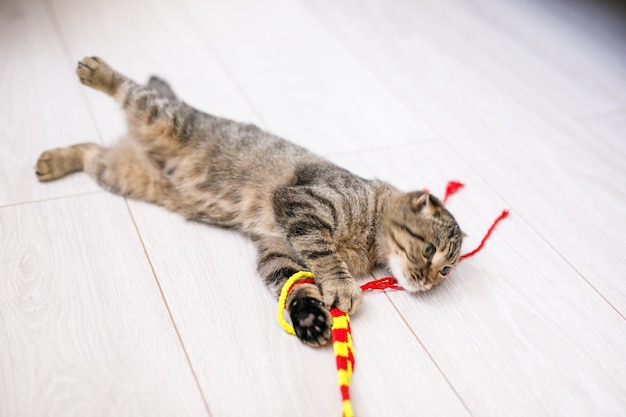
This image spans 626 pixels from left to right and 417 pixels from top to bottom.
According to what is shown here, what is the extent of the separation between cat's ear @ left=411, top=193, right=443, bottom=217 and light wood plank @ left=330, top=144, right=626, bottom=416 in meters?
0.21

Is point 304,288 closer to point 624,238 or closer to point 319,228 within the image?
point 319,228

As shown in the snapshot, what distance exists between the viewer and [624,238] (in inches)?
75.7

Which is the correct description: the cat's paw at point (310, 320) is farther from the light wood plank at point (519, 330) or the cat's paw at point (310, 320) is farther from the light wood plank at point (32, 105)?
the light wood plank at point (32, 105)

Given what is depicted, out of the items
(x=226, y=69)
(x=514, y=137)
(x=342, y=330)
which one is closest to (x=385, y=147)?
(x=514, y=137)

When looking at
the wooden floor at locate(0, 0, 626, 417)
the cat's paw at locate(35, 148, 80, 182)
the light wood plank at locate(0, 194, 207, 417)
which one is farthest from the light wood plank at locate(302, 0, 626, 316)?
the cat's paw at locate(35, 148, 80, 182)

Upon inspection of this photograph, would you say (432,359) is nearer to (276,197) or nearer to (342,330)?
(342,330)

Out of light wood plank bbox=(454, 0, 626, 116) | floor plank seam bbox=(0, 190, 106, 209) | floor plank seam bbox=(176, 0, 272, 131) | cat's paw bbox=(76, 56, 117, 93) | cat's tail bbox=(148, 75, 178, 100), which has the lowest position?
floor plank seam bbox=(0, 190, 106, 209)

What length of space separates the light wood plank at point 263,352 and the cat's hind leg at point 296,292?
33mm

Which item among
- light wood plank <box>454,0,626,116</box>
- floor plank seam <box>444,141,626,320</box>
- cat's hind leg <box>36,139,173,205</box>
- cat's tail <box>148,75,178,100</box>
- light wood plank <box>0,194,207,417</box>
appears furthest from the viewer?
light wood plank <box>454,0,626,116</box>

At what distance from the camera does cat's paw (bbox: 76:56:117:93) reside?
1.93 meters

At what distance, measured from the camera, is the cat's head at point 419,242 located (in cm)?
159

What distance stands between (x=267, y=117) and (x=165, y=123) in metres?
0.50

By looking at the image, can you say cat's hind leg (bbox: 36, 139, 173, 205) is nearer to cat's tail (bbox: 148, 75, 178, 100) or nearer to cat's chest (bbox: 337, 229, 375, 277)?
cat's tail (bbox: 148, 75, 178, 100)

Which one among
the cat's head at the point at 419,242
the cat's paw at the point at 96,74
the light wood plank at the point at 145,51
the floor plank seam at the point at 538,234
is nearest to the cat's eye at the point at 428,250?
the cat's head at the point at 419,242
